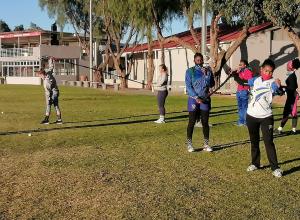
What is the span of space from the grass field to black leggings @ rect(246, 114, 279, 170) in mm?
213

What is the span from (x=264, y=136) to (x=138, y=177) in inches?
78.0

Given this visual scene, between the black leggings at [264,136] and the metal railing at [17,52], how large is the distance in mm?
54312

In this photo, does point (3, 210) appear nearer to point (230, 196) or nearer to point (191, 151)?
point (230, 196)

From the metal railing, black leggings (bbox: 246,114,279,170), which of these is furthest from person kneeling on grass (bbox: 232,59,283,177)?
the metal railing

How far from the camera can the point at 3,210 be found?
5.95 metres

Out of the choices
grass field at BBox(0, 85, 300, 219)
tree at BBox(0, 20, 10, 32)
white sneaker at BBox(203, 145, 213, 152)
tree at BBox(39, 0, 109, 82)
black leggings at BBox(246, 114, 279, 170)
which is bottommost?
grass field at BBox(0, 85, 300, 219)

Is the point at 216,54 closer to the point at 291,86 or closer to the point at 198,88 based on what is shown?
the point at 291,86

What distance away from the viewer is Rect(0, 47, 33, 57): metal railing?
197 ft

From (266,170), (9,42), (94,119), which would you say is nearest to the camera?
(266,170)

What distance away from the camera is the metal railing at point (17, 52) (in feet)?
197

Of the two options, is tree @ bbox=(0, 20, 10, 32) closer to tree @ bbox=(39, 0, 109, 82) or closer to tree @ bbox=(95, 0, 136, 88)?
tree @ bbox=(39, 0, 109, 82)

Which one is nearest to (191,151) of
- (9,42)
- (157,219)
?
(157,219)

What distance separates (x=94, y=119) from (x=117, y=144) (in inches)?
209

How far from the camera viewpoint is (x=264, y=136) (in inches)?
305
